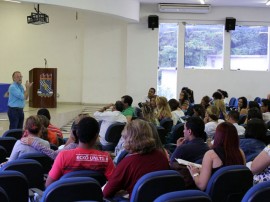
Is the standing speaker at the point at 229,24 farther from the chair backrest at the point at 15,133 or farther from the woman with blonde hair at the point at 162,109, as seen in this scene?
the chair backrest at the point at 15,133

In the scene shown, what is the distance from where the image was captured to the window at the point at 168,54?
14.9 m

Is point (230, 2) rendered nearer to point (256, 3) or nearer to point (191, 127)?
point (256, 3)

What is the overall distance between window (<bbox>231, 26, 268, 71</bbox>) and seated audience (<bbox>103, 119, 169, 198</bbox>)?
1230 cm

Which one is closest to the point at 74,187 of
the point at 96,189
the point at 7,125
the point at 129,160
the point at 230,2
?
the point at 96,189

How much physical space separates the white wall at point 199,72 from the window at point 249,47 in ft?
0.74

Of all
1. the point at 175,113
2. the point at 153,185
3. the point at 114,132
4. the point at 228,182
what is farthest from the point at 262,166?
the point at 175,113

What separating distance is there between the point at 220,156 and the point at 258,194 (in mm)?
1026

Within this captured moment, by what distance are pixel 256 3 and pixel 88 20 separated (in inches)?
228

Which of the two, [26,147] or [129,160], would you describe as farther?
[26,147]

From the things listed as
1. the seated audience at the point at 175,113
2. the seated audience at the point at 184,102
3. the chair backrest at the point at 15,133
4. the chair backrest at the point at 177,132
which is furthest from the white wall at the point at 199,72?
the chair backrest at the point at 15,133

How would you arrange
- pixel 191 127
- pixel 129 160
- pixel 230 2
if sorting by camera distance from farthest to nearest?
pixel 230 2 → pixel 191 127 → pixel 129 160

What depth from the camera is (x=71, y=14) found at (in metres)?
15.2

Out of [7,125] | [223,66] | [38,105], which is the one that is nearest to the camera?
[7,125]

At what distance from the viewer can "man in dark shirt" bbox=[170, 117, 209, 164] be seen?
12.1ft
